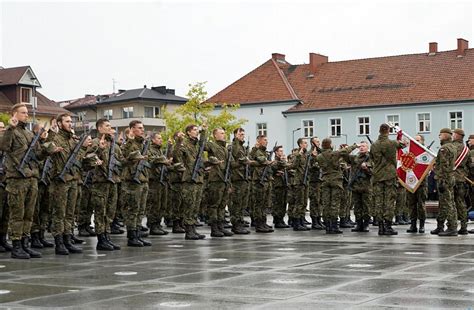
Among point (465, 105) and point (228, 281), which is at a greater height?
point (465, 105)

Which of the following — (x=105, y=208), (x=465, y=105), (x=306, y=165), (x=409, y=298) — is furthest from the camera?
(x=465, y=105)

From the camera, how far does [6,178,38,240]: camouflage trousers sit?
37.3 ft

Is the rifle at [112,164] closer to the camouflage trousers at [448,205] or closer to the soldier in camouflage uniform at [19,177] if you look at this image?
the soldier in camouflage uniform at [19,177]

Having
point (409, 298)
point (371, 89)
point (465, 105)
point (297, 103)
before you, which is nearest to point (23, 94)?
point (297, 103)

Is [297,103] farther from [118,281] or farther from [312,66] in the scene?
[118,281]

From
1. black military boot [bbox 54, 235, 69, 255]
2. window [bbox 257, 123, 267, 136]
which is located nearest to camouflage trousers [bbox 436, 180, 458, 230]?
black military boot [bbox 54, 235, 69, 255]

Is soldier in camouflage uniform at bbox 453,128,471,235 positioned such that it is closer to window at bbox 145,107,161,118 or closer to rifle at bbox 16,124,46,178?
rifle at bbox 16,124,46,178

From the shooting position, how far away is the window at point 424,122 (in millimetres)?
56094

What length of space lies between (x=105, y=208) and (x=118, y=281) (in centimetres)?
390

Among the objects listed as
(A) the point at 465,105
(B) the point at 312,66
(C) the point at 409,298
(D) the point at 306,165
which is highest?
(B) the point at 312,66

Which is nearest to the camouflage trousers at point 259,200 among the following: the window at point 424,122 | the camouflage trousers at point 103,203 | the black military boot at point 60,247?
the camouflage trousers at point 103,203

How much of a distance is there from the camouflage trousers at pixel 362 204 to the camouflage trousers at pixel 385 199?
1.29m

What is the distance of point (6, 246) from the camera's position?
12719mm

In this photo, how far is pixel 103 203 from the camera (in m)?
Answer: 12.6
